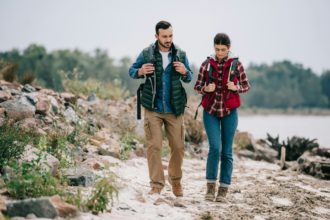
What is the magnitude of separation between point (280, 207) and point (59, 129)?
153 inches

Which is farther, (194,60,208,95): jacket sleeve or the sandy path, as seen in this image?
(194,60,208,95): jacket sleeve

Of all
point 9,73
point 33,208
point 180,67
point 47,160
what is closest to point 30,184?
point 33,208

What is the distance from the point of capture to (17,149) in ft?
18.0

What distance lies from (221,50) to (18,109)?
410 cm

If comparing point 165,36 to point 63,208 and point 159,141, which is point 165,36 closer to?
point 159,141

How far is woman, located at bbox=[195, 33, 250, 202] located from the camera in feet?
18.4

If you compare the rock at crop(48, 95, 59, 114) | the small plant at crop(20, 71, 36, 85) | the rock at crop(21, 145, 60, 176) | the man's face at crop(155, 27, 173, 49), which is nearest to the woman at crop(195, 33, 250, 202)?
the man's face at crop(155, 27, 173, 49)

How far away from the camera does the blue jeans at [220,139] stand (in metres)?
5.68

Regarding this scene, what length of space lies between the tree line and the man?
48666mm

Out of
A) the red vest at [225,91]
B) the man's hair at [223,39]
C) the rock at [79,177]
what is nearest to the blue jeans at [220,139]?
the red vest at [225,91]

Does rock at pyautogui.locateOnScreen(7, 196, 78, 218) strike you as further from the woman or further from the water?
the water

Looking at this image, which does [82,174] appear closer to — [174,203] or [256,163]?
[174,203]

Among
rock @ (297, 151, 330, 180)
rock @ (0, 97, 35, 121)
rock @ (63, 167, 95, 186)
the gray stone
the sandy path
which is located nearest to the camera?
the gray stone

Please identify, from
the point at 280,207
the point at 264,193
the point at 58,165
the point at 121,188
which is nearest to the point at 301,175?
the point at 264,193
